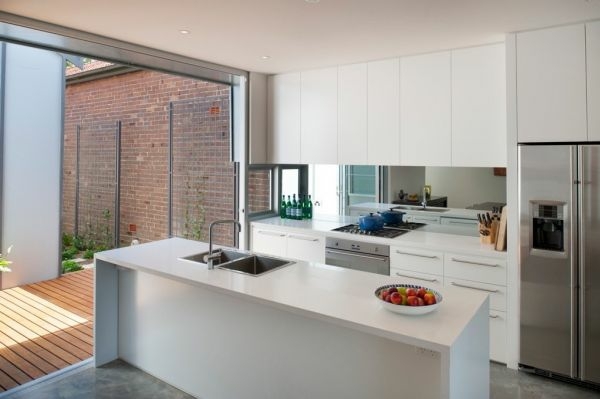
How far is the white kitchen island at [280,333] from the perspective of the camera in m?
1.90

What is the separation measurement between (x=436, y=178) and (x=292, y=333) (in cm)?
228

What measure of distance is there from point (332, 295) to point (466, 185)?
221cm

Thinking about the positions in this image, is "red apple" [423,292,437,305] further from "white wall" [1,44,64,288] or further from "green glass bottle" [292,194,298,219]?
"white wall" [1,44,64,288]

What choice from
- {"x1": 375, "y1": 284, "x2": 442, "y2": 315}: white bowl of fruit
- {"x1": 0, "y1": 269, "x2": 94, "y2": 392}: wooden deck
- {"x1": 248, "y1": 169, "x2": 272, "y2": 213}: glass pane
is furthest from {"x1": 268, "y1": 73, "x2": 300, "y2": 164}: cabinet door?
{"x1": 375, "y1": 284, "x2": 442, "y2": 315}: white bowl of fruit

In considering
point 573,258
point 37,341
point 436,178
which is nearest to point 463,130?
point 436,178

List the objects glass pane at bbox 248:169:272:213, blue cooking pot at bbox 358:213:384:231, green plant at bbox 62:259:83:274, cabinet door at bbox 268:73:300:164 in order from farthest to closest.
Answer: green plant at bbox 62:259:83:274
glass pane at bbox 248:169:272:213
cabinet door at bbox 268:73:300:164
blue cooking pot at bbox 358:213:384:231

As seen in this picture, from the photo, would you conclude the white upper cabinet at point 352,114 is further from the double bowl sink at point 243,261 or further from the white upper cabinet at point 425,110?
the double bowl sink at point 243,261

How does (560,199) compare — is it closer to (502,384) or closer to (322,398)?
(502,384)

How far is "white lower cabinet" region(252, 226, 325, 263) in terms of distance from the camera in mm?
4141

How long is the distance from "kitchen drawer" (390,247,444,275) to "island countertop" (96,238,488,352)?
41.4 inches

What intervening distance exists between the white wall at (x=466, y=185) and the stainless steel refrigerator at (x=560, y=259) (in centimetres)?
58

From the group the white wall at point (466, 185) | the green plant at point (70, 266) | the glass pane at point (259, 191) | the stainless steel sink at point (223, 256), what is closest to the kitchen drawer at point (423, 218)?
the white wall at point (466, 185)

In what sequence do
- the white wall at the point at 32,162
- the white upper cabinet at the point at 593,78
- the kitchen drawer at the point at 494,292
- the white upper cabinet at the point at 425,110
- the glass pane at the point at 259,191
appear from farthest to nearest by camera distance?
1. the white wall at the point at 32,162
2. the glass pane at the point at 259,191
3. the white upper cabinet at the point at 425,110
4. the kitchen drawer at the point at 494,292
5. the white upper cabinet at the point at 593,78

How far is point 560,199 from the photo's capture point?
116 inches
